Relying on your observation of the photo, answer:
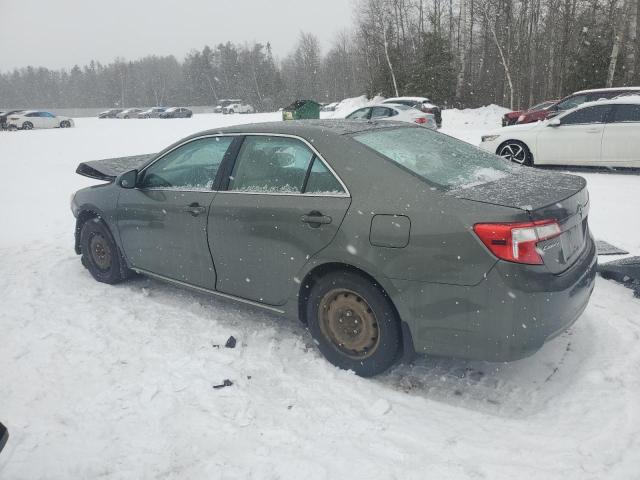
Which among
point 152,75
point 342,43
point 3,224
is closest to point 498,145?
point 3,224

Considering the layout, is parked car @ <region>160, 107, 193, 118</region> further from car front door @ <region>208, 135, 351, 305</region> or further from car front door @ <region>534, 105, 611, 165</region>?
car front door @ <region>208, 135, 351, 305</region>

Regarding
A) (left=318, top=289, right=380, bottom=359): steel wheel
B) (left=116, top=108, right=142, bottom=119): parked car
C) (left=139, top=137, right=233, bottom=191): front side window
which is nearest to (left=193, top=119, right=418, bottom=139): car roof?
(left=139, top=137, right=233, bottom=191): front side window

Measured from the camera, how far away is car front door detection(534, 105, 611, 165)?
9805 millimetres

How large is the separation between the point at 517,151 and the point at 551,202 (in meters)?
8.47

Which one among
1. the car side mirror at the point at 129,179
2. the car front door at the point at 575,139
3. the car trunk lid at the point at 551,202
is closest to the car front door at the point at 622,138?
the car front door at the point at 575,139

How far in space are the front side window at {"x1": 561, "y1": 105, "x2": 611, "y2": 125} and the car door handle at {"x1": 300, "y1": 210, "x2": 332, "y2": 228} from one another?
884cm

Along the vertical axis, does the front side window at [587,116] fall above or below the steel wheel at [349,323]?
above

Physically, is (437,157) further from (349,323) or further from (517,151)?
(517,151)

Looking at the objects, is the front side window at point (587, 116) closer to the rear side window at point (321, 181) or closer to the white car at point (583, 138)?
the white car at point (583, 138)

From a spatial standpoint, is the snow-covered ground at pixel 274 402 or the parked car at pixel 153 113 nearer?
the snow-covered ground at pixel 274 402

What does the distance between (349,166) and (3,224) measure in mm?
6939

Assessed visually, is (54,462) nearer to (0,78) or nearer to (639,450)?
(639,450)

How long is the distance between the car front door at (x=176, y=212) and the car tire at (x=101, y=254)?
33 cm

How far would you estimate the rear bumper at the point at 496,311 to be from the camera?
103 inches
